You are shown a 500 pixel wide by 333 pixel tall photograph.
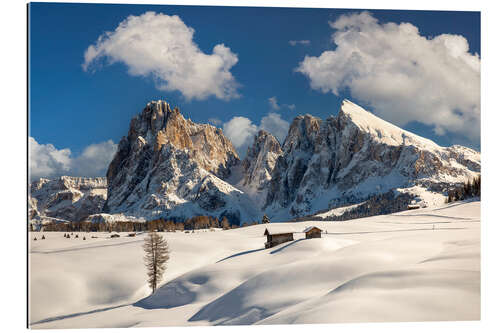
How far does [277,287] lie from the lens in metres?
16.6

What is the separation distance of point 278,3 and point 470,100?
1017cm

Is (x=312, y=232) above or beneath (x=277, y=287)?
beneath

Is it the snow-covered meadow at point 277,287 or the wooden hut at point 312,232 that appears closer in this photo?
the snow-covered meadow at point 277,287

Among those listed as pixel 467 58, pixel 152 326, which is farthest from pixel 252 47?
pixel 152 326

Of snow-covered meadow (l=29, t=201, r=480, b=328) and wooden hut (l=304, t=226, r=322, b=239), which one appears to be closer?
snow-covered meadow (l=29, t=201, r=480, b=328)

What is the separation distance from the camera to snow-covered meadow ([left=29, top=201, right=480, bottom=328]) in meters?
10.3

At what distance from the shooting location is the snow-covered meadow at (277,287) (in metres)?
10.3

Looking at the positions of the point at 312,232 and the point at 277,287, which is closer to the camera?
the point at 277,287

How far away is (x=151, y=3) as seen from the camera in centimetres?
1616

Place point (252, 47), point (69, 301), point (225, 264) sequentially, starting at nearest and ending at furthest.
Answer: point (252, 47)
point (69, 301)
point (225, 264)
